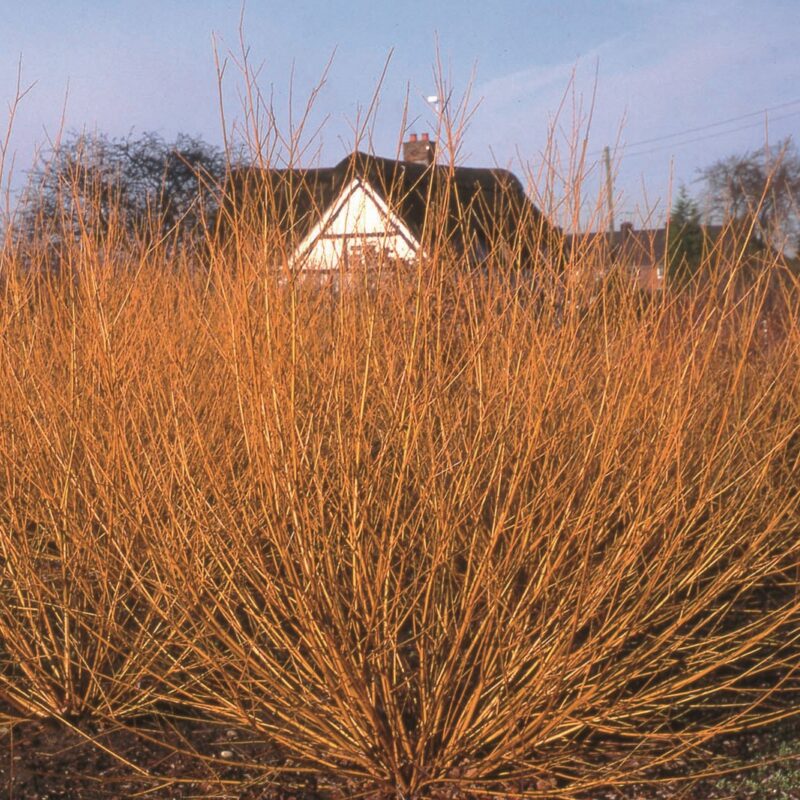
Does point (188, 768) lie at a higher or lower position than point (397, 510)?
lower

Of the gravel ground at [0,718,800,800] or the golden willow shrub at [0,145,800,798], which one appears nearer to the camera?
the golden willow shrub at [0,145,800,798]

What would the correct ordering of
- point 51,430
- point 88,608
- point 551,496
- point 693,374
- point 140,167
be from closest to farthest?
point 551,496
point 693,374
point 51,430
point 88,608
point 140,167

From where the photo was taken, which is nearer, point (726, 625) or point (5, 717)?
point (5, 717)

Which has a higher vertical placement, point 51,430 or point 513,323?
point 513,323

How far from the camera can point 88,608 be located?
12.5 ft

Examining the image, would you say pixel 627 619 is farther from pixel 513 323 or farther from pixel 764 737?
pixel 764 737

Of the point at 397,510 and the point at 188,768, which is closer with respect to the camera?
the point at 397,510

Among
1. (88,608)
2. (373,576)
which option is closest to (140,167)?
(88,608)

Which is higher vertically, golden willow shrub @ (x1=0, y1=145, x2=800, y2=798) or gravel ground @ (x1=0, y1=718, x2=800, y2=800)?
golden willow shrub @ (x1=0, y1=145, x2=800, y2=798)

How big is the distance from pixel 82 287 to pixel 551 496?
66.8 inches

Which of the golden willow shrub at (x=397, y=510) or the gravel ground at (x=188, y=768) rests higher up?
the golden willow shrub at (x=397, y=510)

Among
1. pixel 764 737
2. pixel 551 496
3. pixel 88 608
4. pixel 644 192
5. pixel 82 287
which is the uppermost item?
pixel 644 192

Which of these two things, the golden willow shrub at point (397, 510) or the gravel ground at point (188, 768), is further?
the gravel ground at point (188, 768)

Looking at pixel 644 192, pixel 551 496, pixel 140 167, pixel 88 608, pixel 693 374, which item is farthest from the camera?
pixel 140 167
